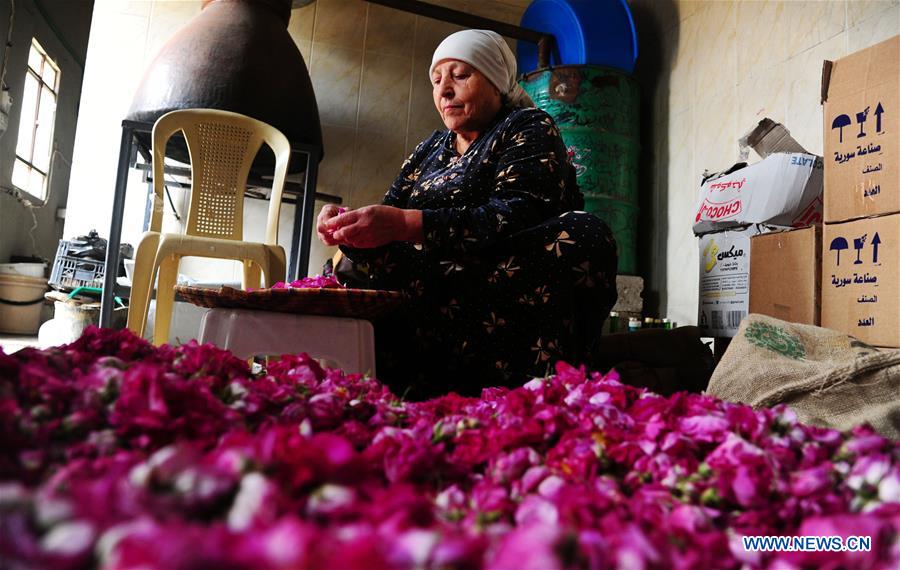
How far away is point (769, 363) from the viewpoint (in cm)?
109

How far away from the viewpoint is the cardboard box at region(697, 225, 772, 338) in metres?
1.97

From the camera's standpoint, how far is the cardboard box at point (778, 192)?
1752mm

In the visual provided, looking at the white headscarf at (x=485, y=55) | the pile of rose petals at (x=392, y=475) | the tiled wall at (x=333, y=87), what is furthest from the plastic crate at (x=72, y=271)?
the pile of rose petals at (x=392, y=475)

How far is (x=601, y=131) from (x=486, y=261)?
1.84 m

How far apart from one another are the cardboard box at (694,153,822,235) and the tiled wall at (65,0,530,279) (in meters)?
2.06

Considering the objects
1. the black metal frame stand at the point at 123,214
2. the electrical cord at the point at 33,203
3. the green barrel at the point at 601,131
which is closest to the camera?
the black metal frame stand at the point at 123,214

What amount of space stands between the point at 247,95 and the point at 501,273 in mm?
1824

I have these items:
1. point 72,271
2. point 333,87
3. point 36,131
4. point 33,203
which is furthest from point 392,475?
point 33,203

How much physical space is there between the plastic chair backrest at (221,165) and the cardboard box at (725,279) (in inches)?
59.4

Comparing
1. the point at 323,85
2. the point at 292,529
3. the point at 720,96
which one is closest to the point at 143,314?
the point at 292,529

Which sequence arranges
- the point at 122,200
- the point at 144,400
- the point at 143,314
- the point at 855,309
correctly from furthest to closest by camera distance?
1. the point at 122,200
2. the point at 143,314
3. the point at 855,309
4. the point at 144,400

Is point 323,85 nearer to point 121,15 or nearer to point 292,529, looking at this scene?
point 121,15

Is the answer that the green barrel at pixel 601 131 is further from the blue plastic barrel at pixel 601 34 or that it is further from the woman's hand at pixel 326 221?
the woman's hand at pixel 326 221

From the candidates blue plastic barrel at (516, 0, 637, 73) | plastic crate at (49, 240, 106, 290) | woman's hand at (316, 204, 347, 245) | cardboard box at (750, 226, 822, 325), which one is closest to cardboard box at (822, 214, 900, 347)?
cardboard box at (750, 226, 822, 325)
